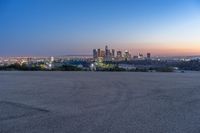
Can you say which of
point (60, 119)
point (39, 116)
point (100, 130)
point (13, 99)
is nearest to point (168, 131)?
point (100, 130)

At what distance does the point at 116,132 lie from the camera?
5.45m

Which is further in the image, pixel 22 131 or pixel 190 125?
pixel 190 125

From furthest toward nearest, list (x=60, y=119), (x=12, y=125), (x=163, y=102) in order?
(x=163, y=102)
(x=60, y=119)
(x=12, y=125)

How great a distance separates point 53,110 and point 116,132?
236cm

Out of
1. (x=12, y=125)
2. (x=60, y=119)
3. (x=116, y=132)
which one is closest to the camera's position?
(x=116, y=132)

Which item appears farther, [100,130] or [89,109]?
[89,109]

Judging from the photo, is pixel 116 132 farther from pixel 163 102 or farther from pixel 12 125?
pixel 163 102

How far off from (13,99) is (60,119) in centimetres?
313

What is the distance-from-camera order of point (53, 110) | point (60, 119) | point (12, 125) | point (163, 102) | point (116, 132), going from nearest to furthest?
point (116, 132) < point (12, 125) < point (60, 119) < point (53, 110) < point (163, 102)

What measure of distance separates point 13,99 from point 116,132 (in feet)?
14.9

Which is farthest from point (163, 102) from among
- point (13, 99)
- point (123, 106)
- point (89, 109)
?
point (13, 99)

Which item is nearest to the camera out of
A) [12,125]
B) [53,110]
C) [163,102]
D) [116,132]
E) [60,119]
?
[116,132]

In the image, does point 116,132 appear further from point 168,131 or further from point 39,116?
point 39,116

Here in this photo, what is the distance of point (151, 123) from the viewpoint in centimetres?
611
